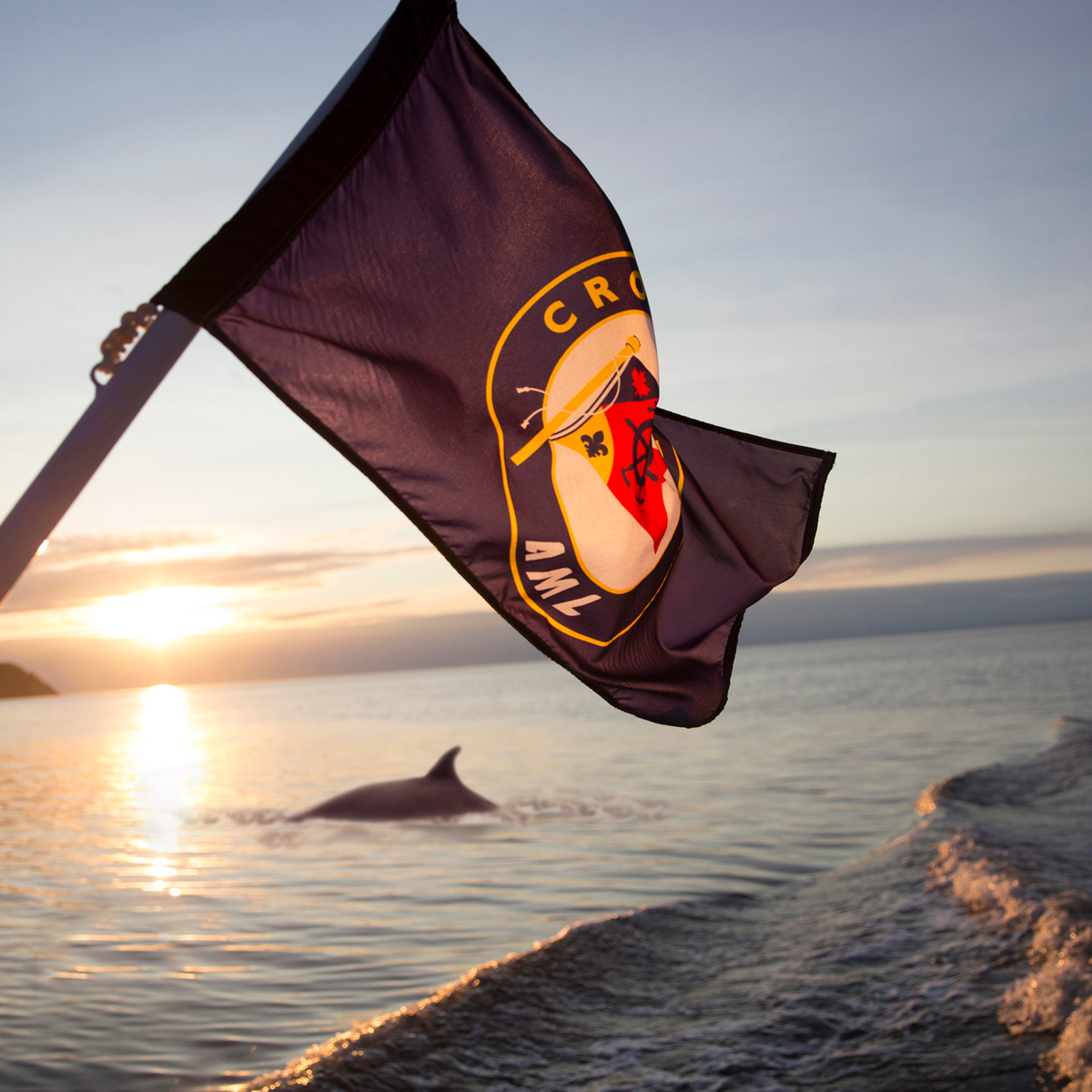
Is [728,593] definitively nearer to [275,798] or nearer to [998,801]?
[998,801]

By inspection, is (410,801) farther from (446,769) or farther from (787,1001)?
(787,1001)

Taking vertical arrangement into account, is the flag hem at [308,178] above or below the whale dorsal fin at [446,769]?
above

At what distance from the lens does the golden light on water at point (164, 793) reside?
14906 millimetres

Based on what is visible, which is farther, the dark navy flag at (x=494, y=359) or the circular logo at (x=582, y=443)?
the circular logo at (x=582, y=443)

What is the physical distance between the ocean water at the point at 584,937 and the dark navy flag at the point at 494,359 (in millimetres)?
3725

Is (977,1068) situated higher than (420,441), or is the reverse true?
(420,441)

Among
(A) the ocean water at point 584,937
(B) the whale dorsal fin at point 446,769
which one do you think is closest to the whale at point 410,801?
(B) the whale dorsal fin at point 446,769

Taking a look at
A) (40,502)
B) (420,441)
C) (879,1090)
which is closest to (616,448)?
(420,441)

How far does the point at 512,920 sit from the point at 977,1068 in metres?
5.36

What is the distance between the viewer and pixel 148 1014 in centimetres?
801

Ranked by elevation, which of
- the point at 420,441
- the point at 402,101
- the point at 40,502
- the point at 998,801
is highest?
the point at 402,101

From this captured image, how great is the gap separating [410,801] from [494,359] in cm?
1670

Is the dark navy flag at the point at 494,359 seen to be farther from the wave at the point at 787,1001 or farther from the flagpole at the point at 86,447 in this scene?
the wave at the point at 787,1001

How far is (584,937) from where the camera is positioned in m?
9.47
